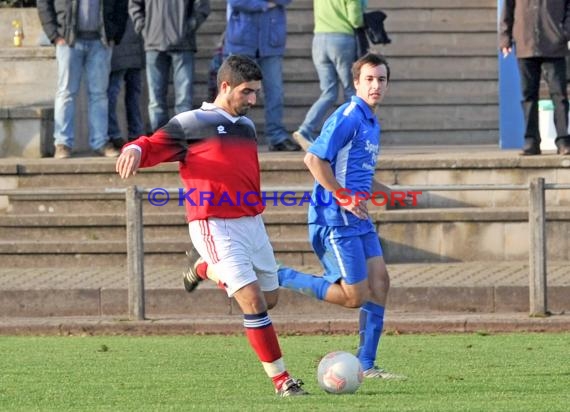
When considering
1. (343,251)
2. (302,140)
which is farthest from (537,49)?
(343,251)

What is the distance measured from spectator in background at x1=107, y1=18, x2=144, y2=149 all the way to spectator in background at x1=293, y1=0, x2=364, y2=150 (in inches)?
79.8

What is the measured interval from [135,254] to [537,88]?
4.93m

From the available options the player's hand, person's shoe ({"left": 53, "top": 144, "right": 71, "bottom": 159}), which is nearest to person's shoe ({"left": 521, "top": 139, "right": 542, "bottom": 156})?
person's shoe ({"left": 53, "top": 144, "right": 71, "bottom": 159})

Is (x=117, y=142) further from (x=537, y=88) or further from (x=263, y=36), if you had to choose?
(x=537, y=88)

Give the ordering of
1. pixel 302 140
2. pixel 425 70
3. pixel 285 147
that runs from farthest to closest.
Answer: pixel 425 70 → pixel 285 147 → pixel 302 140

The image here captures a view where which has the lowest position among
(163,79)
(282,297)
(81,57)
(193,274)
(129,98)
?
(282,297)

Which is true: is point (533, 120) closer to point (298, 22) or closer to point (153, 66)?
point (153, 66)

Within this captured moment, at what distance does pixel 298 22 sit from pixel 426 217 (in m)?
6.61

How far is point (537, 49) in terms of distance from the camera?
16469 millimetres

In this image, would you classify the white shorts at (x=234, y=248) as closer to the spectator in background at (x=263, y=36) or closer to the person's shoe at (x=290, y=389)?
the person's shoe at (x=290, y=389)

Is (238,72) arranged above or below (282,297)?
above

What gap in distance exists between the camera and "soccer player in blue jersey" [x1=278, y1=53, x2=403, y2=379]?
10.4 m

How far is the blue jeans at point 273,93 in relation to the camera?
59.7 ft

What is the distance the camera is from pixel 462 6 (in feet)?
72.3
